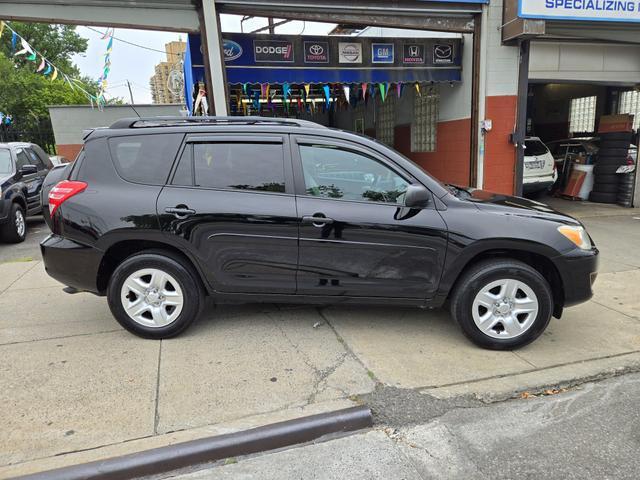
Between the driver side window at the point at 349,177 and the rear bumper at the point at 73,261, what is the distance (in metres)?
1.89

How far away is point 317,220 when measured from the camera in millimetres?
3641

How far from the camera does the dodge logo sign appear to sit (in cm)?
938

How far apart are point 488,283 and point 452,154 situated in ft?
23.3

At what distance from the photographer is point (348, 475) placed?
8.09 feet

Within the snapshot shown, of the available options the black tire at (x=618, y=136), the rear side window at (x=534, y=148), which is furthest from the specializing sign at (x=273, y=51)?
the black tire at (x=618, y=136)

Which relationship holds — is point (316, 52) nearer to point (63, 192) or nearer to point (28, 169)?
point (28, 169)

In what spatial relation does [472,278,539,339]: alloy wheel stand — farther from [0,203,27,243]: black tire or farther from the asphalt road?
[0,203,27,243]: black tire

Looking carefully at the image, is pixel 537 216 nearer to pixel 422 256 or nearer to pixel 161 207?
pixel 422 256

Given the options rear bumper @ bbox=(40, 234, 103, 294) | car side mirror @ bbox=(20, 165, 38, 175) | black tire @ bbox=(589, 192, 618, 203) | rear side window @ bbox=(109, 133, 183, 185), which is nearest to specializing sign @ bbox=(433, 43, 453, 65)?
black tire @ bbox=(589, 192, 618, 203)

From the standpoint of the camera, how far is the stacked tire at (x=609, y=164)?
10711 millimetres

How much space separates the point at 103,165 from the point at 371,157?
88.9 inches

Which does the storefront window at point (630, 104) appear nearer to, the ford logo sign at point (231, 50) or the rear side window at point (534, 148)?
the rear side window at point (534, 148)

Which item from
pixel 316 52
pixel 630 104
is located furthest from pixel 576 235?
pixel 630 104

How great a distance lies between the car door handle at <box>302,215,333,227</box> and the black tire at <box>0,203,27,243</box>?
6506mm
